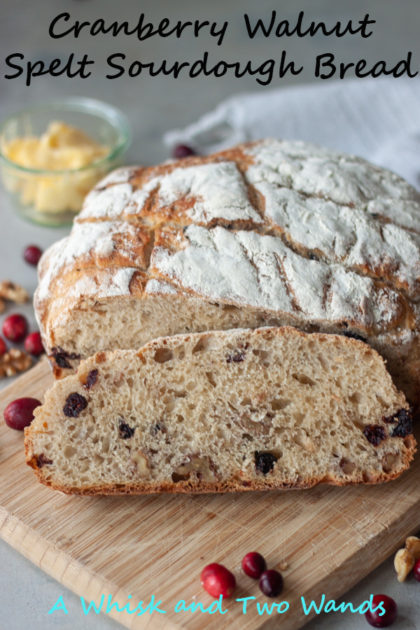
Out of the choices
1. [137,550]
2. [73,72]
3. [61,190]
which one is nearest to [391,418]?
[137,550]

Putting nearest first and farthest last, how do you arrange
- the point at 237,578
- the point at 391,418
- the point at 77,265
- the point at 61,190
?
the point at 237,578
the point at 391,418
the point at 77,265
the point at 61,190

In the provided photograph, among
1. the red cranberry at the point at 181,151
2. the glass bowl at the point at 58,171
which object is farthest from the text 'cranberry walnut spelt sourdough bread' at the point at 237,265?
the red cranberry at the point at 181,151

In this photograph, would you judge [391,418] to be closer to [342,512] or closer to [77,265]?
[342,512]

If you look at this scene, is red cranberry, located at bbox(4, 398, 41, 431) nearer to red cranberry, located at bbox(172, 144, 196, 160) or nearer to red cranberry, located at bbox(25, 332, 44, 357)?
red cranberry, located at bbox(25, 332, 44, 357)

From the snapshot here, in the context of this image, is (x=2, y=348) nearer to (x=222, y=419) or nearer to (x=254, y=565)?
(x=222, y=419)

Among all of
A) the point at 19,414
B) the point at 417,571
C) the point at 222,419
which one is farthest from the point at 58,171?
the point at 417,571

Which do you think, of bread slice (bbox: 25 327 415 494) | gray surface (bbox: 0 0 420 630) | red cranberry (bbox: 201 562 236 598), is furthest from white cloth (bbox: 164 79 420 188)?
red cranberry (bbox: 201 562 236 598)
